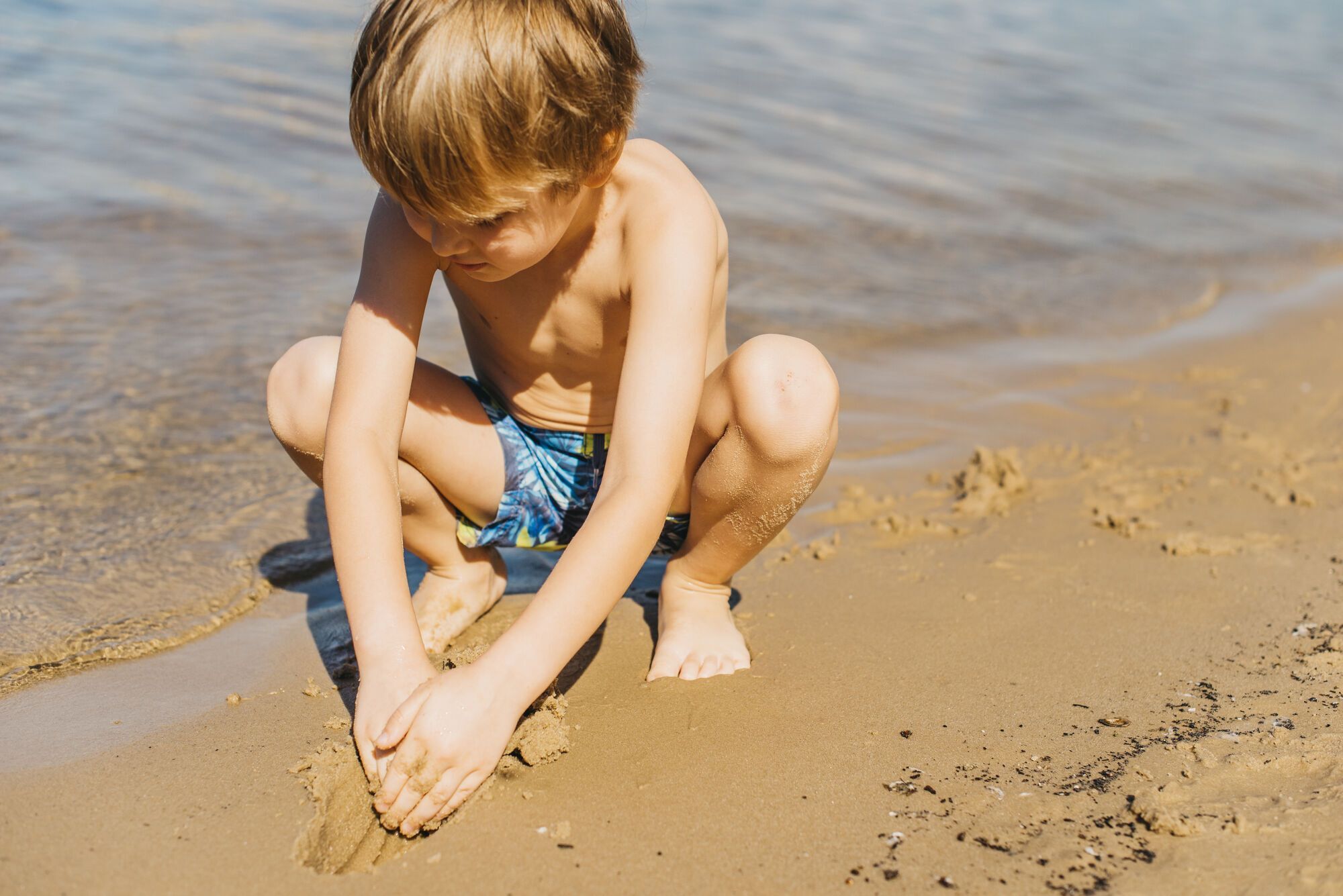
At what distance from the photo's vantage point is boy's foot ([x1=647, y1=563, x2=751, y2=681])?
217cm

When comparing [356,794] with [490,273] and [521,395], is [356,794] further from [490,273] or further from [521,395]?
[521,395]

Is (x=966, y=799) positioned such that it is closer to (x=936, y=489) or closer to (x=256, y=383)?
(x=936, y=489)

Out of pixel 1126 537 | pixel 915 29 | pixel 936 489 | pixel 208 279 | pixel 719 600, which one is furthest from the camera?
pixel 915 29

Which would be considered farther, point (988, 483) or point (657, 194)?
point (988, 483)

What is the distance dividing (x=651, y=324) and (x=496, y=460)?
632 mm

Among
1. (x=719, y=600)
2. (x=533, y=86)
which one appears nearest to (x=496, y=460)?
(x=719, y=600)

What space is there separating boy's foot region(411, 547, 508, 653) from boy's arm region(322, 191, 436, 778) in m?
0.41

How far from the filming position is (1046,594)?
2.48 meters

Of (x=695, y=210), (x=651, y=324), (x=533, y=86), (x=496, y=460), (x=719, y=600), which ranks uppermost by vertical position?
(x=533, y=86)

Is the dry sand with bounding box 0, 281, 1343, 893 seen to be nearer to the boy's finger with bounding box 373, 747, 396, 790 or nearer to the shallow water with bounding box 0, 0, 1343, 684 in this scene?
the boy's finger with bounding box 373, 747, 396, 790

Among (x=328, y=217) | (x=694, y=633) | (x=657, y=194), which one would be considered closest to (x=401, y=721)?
(x=694, y=633)

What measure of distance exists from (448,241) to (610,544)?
551 mm

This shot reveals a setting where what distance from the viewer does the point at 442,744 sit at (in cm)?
169

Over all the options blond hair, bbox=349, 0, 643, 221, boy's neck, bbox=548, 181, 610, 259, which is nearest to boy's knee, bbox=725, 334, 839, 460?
boy's neck, bbox=548, 181, 610, 259
